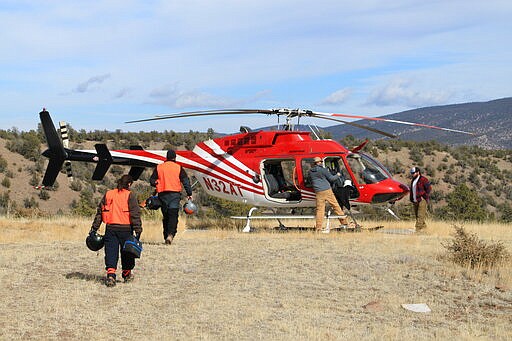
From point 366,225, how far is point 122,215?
1160 cm

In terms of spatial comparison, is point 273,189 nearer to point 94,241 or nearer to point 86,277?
point 86,277

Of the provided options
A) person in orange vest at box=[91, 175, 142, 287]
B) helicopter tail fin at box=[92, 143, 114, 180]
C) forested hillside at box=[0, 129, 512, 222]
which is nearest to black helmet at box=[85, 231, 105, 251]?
person in orange vest at box=[91, 175, 142, 287]

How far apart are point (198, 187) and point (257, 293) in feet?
107

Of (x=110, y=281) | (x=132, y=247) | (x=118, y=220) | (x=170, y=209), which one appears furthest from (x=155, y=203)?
(x=110, y=281)

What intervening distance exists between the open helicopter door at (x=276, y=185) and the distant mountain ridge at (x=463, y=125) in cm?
12055

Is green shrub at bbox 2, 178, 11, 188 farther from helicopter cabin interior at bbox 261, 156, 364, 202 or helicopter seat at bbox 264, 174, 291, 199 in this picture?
helicopter seat at bbox 264, 174, 291, 199

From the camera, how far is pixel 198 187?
142 ft

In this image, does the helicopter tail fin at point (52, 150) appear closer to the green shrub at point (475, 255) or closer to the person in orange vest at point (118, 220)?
the person in orange vest at point (118, 220)

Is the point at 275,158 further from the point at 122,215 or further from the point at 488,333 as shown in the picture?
the point at 488,333

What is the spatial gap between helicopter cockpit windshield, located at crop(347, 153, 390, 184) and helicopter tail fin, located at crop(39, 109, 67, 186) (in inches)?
347

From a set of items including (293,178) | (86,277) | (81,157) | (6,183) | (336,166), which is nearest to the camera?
(86,277)

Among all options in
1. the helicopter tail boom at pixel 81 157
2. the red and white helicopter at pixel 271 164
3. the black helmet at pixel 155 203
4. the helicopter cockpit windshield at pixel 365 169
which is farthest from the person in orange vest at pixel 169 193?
the helicopter tail boom at pixel 81 157

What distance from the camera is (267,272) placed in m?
12.4

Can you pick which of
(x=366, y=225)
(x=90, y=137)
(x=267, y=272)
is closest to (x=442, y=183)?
(x=90, y=137)
